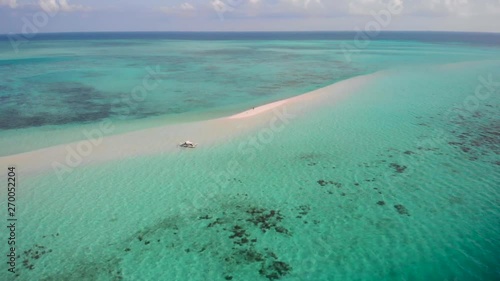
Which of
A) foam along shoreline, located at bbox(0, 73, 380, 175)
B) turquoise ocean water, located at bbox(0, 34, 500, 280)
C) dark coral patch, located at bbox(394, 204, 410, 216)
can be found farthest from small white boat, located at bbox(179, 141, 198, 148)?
dark coral patch, located at bbox(394, 204, 410, 216)

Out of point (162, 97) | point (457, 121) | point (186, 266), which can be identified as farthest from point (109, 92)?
point (457, 121)

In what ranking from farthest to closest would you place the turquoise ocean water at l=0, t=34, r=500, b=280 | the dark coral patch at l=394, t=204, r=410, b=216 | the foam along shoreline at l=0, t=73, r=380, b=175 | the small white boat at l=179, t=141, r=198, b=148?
the small white boat at l=179, t=141, r=198, b=148, the foam along shoreline at l=0, t=73, r=380, b=175, the dark coral patch at l=394, t=204, r=410, b=216, the turquoise ocean water at l=0, t=34, r=500, b=280

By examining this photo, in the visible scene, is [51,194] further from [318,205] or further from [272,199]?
[318,205]

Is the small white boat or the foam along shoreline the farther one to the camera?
the small white boat

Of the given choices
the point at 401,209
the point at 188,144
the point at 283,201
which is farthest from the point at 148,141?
the point at 401,209

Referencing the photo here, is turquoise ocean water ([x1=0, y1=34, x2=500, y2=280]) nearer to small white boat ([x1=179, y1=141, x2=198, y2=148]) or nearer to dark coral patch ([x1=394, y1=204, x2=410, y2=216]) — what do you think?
dark coral patch ([x1=394, y1=204, x2=410, y2=216])

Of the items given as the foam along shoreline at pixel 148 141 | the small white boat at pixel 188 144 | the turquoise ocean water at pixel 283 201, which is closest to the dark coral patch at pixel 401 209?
the turquoise ocean water at pixel 283 201

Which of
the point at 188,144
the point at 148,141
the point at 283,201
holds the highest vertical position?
the point at 148,141

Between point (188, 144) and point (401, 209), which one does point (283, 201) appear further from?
point (188, 144)

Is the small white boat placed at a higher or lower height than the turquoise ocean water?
higher
